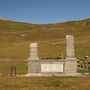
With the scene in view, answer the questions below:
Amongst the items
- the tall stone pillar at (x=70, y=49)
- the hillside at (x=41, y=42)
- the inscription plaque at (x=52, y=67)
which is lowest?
the inscription plaque at (x=52, y=67)

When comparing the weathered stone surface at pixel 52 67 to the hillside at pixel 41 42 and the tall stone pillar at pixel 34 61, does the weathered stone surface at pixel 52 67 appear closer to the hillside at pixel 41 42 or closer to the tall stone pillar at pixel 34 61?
the tall stone pillar at pixel 34 61

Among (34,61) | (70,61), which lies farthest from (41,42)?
(70,61)

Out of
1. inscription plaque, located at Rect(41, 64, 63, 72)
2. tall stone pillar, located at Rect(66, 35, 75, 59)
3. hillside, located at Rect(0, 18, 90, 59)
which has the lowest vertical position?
inscription plaque, located at Rect(41, 64, 63, 72)

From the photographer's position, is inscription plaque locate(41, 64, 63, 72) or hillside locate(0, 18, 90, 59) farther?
hillside locate(0, 18, 90, 59)

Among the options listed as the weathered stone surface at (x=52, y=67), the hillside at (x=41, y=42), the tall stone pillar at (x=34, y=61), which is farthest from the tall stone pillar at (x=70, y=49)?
the hillside at (x=41, y=42)

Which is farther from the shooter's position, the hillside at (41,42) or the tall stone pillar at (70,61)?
the hillside at (41,42)

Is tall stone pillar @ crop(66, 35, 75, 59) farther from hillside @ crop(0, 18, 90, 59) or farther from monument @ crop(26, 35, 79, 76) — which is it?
hillside @ crop(0, 18, 90, 59)

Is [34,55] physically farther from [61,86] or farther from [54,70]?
[61,86]

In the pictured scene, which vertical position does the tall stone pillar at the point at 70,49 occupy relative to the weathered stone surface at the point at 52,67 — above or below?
above

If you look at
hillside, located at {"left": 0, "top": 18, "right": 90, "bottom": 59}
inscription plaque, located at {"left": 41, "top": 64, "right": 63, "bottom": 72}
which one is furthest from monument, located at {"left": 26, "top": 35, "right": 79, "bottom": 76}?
hillside, located at {"left": 0, "top": 18, "right": 90, "bottom": 59}

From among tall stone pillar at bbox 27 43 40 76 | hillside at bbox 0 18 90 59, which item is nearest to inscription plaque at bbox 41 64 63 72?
tall stone pillar at bbox 27 43 40 76

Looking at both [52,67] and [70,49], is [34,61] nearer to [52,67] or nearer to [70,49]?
[52,67]

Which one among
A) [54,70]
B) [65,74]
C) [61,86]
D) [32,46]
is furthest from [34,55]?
[61,86]

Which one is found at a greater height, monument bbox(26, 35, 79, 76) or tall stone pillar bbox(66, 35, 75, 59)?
tall stone pillar bbox(66, 35, 75, 59)
